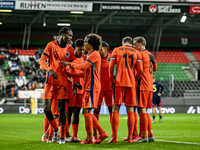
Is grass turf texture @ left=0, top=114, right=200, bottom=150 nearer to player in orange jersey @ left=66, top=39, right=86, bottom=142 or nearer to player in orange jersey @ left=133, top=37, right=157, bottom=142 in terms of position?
player in orange jersey @ left=133, top=37, right=157, bottom=142

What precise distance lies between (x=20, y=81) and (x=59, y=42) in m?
21.2

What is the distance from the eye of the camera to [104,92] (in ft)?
29.8

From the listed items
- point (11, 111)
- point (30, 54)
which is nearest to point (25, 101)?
point (11, 111)

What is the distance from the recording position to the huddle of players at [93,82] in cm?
772

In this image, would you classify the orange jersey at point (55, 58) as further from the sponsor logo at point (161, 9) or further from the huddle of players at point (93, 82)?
the sponsor logo at point (161, 9)

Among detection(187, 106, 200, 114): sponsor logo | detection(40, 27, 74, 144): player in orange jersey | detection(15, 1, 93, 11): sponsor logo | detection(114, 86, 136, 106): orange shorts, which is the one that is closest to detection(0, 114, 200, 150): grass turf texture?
detection(40, 27, 74, 144): player in orange jersey

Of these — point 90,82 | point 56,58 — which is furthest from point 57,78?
point 90,82

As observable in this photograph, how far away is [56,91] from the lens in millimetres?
7875

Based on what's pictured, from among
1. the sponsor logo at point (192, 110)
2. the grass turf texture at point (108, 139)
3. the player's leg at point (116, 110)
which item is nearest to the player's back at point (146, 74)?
→ the player's leg at point (116, 110)

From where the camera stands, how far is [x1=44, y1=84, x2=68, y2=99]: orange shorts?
7.79 meters

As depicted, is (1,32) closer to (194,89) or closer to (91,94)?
(194,89)

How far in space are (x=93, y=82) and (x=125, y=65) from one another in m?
0.86

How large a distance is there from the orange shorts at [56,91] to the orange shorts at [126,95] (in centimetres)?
107

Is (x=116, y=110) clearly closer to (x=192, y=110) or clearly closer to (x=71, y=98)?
(x=71, y=98)
